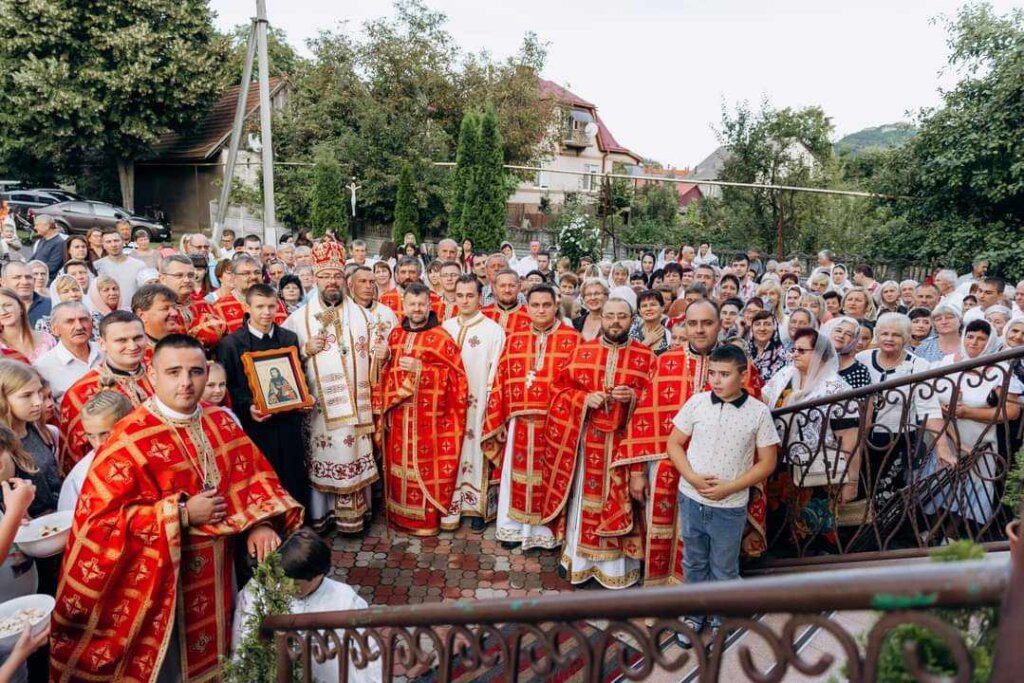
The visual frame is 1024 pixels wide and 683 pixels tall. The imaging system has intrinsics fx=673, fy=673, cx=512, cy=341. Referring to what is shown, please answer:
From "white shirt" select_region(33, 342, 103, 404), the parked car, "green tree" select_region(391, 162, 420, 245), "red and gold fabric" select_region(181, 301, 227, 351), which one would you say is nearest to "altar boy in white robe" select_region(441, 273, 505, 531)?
"red and gold fabric" select_region(181, 301, 227, 351)

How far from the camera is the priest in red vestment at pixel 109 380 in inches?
155

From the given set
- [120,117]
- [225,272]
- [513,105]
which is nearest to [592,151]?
[513,105]

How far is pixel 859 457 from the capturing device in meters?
4.46

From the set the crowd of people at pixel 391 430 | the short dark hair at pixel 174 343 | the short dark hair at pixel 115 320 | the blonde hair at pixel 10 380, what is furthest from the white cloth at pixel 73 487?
the short dark hair at pixel 115 320

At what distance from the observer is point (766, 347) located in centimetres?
617

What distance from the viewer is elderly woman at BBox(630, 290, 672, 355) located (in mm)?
6227

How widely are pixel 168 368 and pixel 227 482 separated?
2.11 ft

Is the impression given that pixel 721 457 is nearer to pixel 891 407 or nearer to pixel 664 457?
pixel 664 457

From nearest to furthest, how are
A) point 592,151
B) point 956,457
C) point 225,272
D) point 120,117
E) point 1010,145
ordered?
point 956,457, point 225,272, point 1010,145, point 120,117, point 592,151

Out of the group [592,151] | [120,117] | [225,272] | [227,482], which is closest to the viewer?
[227,482]

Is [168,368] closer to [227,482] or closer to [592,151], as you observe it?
[227,482]

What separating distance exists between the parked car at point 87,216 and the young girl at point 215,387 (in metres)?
21.6

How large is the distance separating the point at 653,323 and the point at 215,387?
3.84m

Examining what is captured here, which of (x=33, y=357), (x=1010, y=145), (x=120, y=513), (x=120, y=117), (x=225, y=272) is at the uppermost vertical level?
(x=120, y=117)
